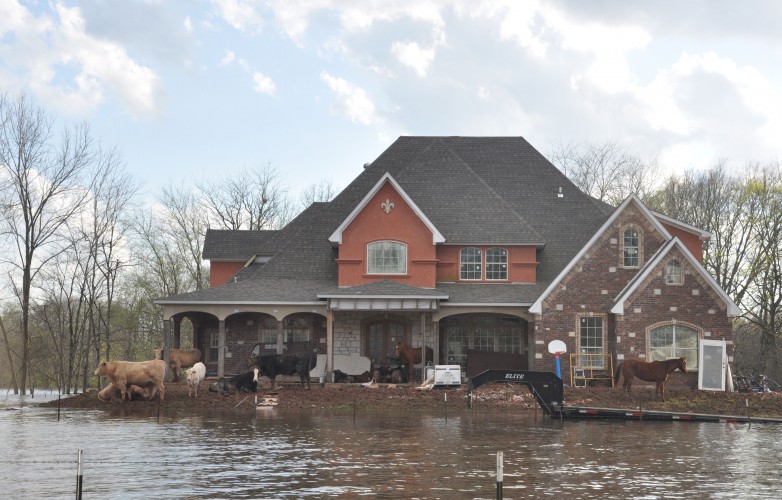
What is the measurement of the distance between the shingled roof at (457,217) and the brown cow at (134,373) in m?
4.93

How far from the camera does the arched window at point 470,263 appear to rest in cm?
4144

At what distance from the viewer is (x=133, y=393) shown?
33.4 meters

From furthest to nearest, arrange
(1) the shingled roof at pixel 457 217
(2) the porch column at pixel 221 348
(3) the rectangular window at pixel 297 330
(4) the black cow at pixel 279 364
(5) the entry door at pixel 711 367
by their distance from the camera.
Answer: (3) the rectangular window at pixel 297 330, (1) the shingled roof at pixel 457 217, (2) the porch column at pixel 221 348, (4) the black cow at pixel 279 364, (5) the entry door at pixel 711 367

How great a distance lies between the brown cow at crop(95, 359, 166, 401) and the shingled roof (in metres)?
4.93

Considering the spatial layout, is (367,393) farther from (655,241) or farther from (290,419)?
(655,241)

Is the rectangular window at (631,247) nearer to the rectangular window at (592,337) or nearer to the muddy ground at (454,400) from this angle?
the rectangular window at (592,337)

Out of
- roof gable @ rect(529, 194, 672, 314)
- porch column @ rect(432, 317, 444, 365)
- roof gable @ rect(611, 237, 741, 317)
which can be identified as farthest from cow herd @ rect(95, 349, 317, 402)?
roof gable @ rect(611, 237, 741, 317)

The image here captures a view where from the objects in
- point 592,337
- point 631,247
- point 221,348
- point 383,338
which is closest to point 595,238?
point 631,247

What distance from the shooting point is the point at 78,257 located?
5322 centimetres

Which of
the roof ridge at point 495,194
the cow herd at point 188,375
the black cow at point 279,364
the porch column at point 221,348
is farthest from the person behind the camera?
the roof ridge at point 495,194

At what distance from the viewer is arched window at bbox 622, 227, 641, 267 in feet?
124

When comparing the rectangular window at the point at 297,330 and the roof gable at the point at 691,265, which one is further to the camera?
the rectangular window at the point at 297,330

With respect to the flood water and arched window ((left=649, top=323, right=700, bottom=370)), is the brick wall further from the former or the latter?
the flood water

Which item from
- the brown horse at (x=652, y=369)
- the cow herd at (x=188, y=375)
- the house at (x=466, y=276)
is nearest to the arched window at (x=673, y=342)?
the house at (x=466, y=276)
